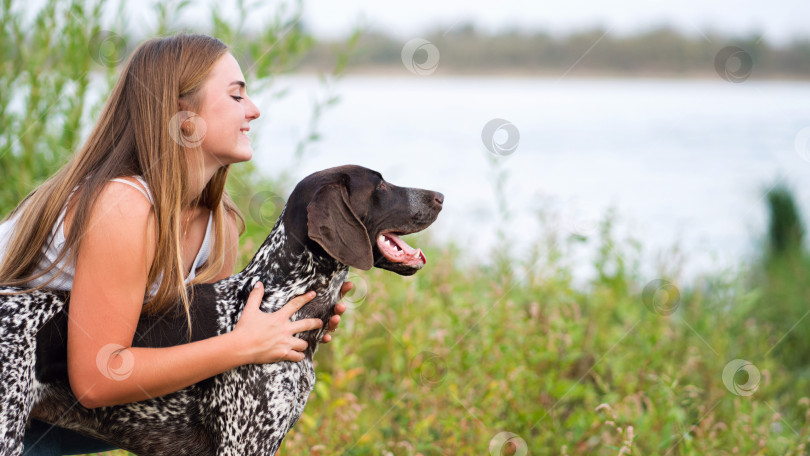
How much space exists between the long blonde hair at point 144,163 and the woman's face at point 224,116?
1.4 inches

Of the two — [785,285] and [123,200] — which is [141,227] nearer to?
[123,200]

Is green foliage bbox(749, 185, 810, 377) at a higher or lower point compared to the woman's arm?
lower

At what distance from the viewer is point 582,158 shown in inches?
460

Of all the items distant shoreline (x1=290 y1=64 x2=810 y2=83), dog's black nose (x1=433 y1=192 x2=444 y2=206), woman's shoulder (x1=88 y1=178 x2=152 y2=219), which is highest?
woman's shoulder (x1=88 y1=178 x2=152 y2=219)

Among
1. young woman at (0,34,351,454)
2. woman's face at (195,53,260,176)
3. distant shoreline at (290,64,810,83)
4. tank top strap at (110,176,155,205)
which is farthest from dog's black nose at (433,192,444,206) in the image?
distant shoreline at (290,64,810,83)

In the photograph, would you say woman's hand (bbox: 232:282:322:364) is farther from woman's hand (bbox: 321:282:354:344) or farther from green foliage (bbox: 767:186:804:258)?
green foliage (bbox: 767:186:804:258)

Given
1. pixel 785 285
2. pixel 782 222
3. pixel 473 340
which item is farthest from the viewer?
pixel 782 222

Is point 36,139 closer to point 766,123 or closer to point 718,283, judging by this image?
point 718,283

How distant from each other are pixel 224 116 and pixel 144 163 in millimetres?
303

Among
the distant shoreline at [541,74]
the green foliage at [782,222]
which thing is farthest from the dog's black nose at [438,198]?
the distant shoreline at [541,74]

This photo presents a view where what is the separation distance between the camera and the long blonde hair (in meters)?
2.40

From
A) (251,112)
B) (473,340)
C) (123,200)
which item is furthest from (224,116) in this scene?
(473,340)

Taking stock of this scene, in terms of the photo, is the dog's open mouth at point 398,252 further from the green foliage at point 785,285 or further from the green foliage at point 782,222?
the green foliage at point 782,222

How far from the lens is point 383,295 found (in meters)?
3.98
